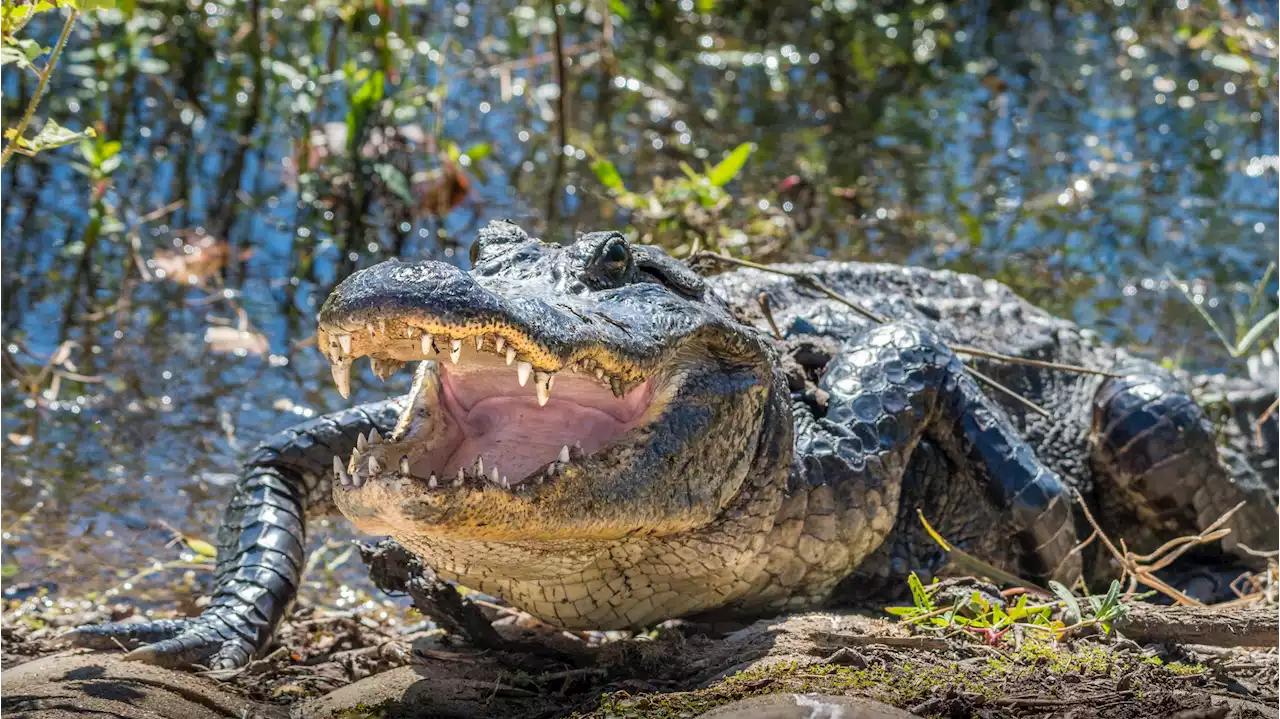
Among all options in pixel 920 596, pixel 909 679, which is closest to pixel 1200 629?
pixel 920 596

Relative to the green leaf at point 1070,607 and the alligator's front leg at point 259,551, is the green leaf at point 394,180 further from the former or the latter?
the green leaf at point 1070,607

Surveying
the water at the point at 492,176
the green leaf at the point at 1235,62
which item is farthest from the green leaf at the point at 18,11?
the green leaf at the point at 1235,62

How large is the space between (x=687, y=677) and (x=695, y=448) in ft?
1.88

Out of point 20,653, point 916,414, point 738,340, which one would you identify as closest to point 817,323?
point 916,414

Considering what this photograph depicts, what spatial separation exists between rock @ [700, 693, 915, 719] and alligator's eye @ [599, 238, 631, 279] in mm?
1221

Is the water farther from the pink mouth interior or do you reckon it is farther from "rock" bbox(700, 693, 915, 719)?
"rock" bbox(700, 693, 915, 719)

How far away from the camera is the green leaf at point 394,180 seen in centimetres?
708

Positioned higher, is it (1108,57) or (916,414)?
(1108,57)

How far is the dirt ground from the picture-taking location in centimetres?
304

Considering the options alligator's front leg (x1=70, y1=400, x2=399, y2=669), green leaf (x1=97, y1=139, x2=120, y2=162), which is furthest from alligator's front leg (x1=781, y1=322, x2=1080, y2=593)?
green leaf (x1=97, y1=139, x2=120, y2=162)

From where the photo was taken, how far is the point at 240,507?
4312mm

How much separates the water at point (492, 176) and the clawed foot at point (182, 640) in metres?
1.01

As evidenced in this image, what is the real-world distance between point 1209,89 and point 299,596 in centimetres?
809

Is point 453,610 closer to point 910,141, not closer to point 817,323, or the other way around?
point 817,323
